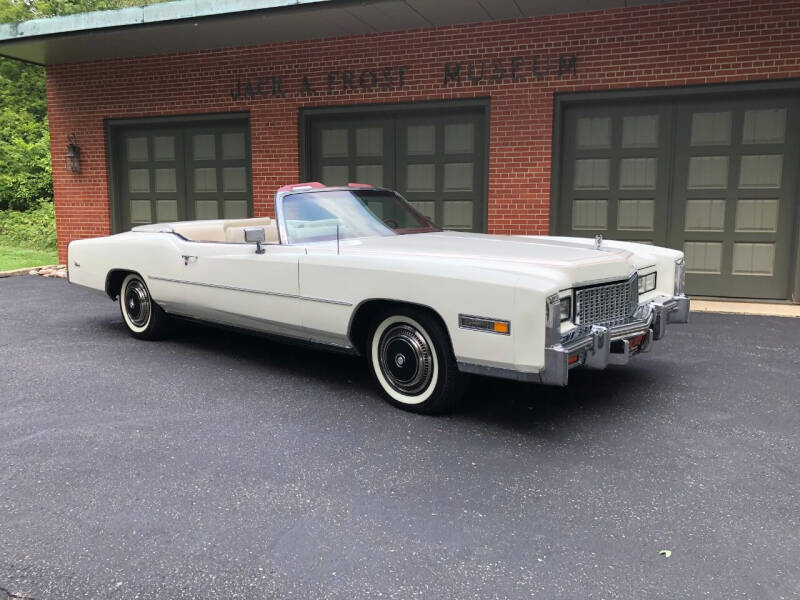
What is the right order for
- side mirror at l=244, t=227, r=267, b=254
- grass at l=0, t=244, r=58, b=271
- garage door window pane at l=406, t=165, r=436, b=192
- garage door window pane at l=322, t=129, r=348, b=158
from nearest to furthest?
side mirror at l=244, t=227, r=267, b=254 → garage door window pane at l=406, t=165, r=436, b=192 → garage door window pane at l=322, t=129, r=348, b=158 → grass at l=0, t=244, r=58, b=271

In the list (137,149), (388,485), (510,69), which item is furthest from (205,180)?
(388,485)

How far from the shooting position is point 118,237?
6203mm

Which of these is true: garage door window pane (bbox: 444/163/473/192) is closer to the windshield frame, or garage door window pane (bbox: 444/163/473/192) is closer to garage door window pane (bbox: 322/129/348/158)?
garage door window pane (bbox: 322/129/348/158)

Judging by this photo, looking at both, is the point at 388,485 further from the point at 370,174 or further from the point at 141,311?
the point at 370,174

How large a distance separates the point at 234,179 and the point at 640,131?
20.1 feet

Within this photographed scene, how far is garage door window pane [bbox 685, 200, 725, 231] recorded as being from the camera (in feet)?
26.6

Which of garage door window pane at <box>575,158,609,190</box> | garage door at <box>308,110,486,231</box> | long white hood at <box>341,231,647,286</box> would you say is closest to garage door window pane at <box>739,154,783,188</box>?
garage door window pane at <box>575,158,609,190</box>

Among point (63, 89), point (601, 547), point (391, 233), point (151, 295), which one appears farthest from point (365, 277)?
point (63, 89)

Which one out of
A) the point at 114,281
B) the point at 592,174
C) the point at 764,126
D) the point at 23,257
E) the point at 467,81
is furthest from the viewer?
the point at 23,257

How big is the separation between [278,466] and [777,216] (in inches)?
282

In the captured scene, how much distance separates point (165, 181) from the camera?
11047 millimetres

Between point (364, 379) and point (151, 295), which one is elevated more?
point (151, 295)

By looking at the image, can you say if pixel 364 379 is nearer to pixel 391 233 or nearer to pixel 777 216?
pixel 391 233

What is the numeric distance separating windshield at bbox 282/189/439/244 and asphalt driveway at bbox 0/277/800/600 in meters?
1.09
